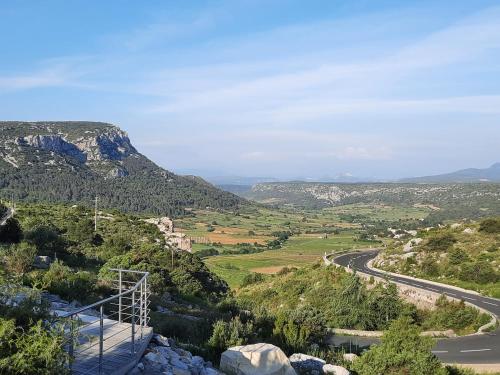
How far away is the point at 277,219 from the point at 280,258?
92.1 meters

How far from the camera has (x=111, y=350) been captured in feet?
25.5

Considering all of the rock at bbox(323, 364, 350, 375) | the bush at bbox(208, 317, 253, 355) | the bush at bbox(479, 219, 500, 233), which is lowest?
the bush at bbox(479, 219, 500, 233)

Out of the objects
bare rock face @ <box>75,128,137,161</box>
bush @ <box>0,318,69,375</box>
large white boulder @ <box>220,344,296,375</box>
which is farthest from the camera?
bare rock face @ <box>75,128,137,161</box>

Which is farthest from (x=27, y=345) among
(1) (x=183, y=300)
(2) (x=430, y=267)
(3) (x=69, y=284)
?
(2) (x=430, y=267)

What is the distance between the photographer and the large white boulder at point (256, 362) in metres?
8.70

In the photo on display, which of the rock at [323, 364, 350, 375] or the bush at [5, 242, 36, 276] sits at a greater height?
the bush at [5, 242, 36, 276]

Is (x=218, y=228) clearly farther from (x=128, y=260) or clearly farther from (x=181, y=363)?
(x=181, y=363)

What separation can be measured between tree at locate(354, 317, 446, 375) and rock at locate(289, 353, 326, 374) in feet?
3.92

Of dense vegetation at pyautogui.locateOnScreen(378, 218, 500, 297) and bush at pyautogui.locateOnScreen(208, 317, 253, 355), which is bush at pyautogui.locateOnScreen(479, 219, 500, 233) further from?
bush at pyautogui.locateOnScreen(208, 317, 253, 355)

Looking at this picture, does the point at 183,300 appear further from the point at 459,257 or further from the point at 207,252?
the point at 207,252

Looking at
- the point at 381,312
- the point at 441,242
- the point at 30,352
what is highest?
the point at 30,352

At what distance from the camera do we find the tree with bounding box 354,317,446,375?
1055cm

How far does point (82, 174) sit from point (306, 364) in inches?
5945

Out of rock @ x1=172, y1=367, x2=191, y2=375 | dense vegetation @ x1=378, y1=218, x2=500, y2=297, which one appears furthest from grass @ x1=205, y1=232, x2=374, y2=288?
rock @ x1=172, y1=367, x2=191, y2=375
